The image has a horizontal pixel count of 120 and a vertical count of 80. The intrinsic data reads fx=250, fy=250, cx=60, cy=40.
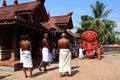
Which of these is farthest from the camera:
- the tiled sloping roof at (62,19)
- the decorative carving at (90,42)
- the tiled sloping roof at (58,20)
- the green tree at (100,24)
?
the green tree at (100,24)

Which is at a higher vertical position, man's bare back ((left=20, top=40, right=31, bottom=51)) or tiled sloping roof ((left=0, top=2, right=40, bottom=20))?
tiled sloping roof ((left=0, top=2, right=40, bottom=20))

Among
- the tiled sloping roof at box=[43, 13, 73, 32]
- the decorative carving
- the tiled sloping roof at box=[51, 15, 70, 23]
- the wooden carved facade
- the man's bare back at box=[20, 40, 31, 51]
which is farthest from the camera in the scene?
the tiled sloping roof at box=[51, 15, 70, 23]

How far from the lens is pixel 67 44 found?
33.8 feet

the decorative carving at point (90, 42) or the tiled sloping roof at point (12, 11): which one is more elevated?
the tiled sloping roof at point (12, 11)

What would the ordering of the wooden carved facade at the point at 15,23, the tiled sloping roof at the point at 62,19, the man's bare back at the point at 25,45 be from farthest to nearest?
the tiled sloping roof at the point at 62,19 < the wooden carved facade at the point at 15,23 < the man's bare back at the point at 25,45

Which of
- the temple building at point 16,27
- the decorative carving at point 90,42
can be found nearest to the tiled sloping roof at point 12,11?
the temple building at point 16,27

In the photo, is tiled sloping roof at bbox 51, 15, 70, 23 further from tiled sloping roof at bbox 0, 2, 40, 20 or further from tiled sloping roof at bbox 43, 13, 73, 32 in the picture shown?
tiled sloping roof at bbox 0, 2, 40, 20

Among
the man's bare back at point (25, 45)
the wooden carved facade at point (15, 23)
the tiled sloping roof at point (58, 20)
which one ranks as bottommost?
the man's bare back at point (25, 45)

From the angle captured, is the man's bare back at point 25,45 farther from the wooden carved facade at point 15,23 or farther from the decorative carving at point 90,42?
the decorative carving at point 90,42

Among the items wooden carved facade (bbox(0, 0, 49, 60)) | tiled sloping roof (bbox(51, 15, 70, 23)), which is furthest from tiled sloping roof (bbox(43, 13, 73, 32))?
wooden carved facade (bbox(0, 0, 49, 60))

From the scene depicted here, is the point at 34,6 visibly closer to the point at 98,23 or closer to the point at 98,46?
the point at 98,46

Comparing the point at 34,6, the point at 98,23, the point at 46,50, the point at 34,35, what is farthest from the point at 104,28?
the point at 46,50

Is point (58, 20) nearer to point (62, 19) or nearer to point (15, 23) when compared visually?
point (62, 19)

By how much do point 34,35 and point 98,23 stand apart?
21798 mm
